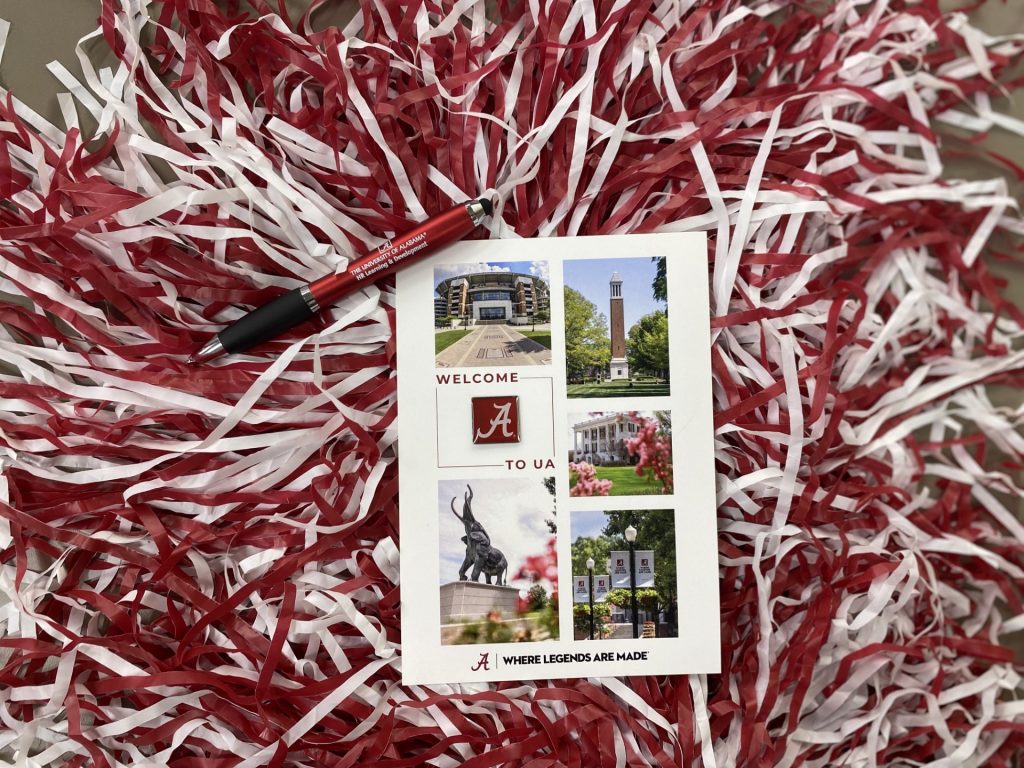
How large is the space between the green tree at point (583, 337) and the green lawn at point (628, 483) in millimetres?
101

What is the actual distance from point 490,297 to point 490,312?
0.6 inches

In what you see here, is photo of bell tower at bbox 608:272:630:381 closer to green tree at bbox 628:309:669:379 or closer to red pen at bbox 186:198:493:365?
green tree at bbox 628:309:669:379

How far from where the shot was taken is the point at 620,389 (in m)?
0.66

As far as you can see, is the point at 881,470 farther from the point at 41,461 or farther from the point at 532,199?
the point at 41,461

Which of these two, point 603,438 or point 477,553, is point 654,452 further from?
point 477,553

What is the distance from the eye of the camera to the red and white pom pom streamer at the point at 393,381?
0.65 metres

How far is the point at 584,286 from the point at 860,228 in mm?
289

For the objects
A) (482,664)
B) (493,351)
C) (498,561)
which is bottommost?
(482,664)

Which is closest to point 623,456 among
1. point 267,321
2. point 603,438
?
point 603,438

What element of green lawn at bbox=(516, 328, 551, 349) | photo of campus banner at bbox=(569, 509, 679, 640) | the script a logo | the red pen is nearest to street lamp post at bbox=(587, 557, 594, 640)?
photo of campus banner at bbox=(569, 509, 679, 640)

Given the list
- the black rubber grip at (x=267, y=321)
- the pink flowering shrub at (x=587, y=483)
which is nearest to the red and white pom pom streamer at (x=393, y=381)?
the black rubber grip at (x=267, y=321)

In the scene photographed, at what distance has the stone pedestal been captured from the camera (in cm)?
66

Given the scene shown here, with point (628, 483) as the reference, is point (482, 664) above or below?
below

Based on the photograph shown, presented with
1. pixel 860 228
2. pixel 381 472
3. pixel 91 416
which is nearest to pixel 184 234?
pixel 91 416
